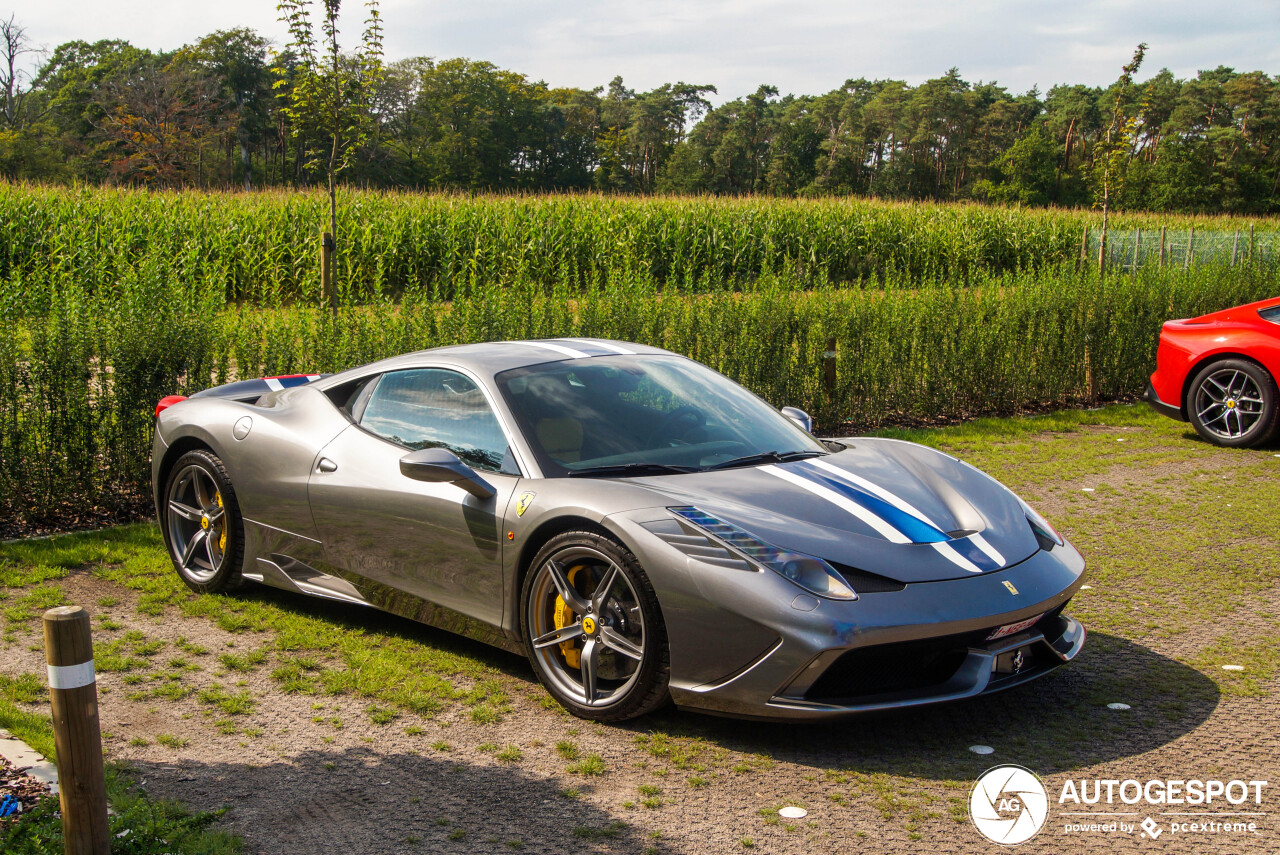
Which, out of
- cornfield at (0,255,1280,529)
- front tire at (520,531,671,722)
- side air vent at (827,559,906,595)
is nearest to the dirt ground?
front tire at (520,531,671,722)

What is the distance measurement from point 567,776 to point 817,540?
1.21 metres

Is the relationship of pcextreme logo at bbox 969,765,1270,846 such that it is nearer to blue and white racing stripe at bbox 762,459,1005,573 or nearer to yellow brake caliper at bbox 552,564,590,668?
blue and white racing stripe at bbox 762,459,1005,573

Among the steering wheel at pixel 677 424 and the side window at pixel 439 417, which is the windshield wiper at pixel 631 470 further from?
the side window at pixel 439 417

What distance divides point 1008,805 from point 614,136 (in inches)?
4087

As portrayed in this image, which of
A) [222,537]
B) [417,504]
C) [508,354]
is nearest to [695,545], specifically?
[417,504]

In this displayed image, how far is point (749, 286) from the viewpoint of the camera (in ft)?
37.3

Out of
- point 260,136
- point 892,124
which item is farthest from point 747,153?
point 260,136

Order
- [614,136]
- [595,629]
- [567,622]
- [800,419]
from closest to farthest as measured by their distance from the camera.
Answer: [595,629], [567,622], [800,419], [614,136]

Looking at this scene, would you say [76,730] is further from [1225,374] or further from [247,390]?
[1225,374]

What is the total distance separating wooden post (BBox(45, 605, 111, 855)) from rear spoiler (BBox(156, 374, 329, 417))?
3486mm

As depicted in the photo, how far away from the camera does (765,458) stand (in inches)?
180

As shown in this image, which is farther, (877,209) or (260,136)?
(260,136)

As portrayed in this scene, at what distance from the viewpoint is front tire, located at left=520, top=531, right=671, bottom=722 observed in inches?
147

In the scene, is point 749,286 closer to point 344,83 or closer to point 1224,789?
point 344,83
